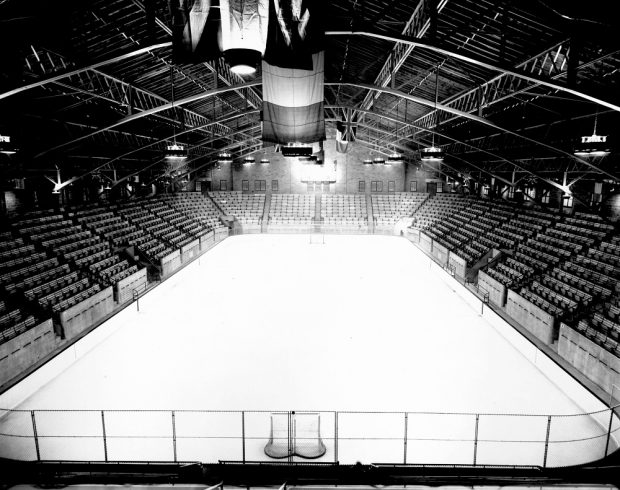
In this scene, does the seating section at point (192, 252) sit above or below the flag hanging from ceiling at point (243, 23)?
below

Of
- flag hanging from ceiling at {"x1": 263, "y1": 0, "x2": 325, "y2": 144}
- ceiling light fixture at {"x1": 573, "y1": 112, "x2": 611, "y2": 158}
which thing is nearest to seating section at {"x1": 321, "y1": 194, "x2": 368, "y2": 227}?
ceiling light fixture at {"x1": 573, "y1": 112, "x2": 611, "y2": 158}

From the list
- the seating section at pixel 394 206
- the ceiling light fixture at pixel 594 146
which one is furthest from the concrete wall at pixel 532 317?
the seating section at pixel 394 206

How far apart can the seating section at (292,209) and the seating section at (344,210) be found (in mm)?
1162

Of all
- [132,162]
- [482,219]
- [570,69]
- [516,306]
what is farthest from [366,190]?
[570,69]

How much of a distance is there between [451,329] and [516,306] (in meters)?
2.32

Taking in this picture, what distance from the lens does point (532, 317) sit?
11.5 meters

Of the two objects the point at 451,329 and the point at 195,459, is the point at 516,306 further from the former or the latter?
the point at 195,459

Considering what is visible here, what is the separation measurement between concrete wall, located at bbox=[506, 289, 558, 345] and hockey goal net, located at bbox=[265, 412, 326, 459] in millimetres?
7187

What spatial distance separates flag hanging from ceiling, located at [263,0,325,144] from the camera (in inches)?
217

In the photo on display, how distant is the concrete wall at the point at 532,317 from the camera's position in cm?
1055

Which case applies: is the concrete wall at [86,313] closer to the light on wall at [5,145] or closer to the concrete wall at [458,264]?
the light on wall at [5,145]

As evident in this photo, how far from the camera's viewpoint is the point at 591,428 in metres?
7.22

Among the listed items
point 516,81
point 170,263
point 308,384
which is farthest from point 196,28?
point 170,263

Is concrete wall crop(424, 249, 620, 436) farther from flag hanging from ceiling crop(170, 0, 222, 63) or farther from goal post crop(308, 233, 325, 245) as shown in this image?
goal post crop(308, 233, 325, 245)
